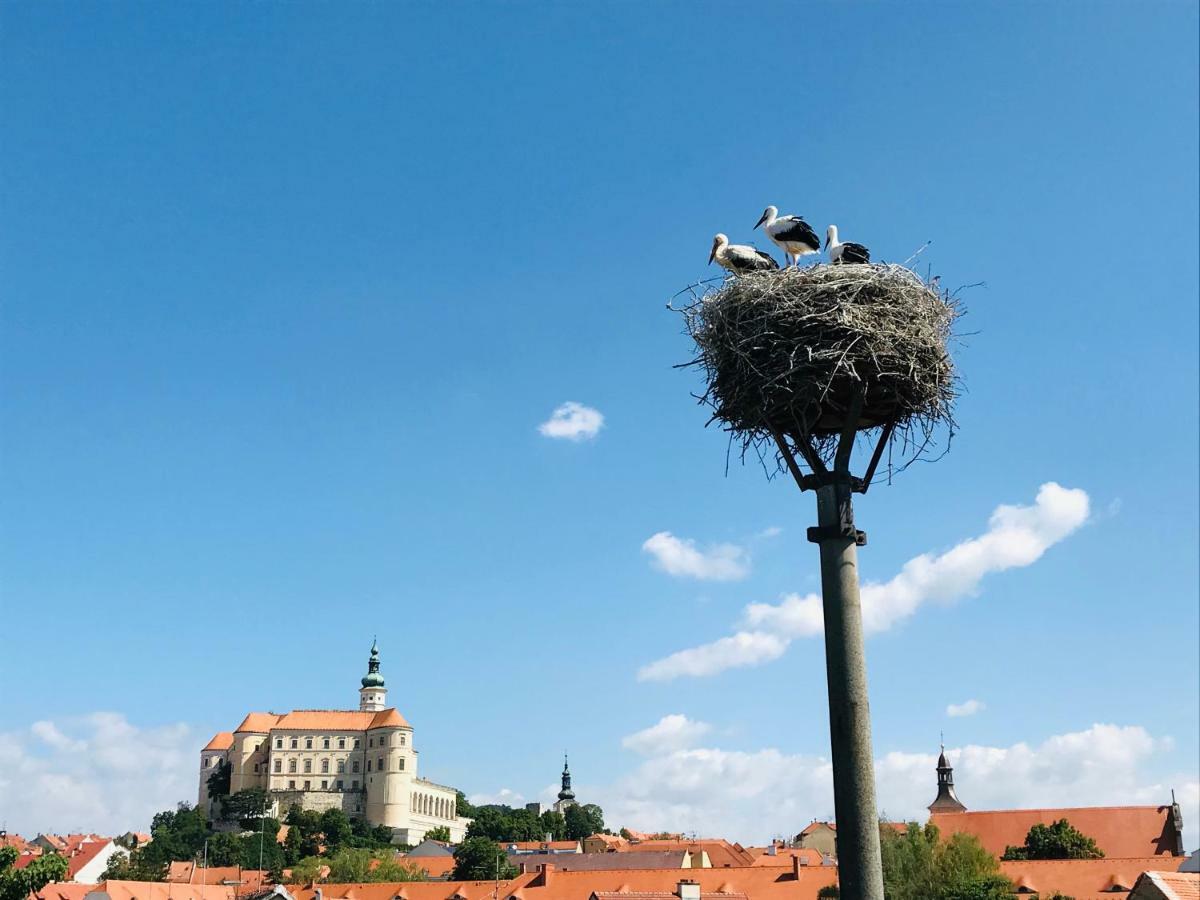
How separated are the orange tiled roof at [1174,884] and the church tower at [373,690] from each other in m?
135

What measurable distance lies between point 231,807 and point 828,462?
5083 inches

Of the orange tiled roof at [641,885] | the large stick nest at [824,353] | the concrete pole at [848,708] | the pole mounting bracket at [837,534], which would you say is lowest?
the orange tiled roof at [641,885]

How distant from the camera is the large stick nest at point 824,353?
10953mm

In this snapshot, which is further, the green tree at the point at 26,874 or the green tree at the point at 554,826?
the green tree at the point at 554,826

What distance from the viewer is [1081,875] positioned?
4772cm

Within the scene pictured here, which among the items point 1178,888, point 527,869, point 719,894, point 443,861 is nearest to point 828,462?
point 1178,888

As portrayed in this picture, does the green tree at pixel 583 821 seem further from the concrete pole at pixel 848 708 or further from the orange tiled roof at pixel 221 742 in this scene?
the concrete pole at pixel 848 708

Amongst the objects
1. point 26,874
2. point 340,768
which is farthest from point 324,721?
point 26,874

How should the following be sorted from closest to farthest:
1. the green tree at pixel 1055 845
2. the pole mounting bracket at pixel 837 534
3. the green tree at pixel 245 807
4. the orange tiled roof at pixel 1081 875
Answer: the pole mounting bracket at pixel 837 534
the orange tiled roof at pixel 1081 875
the green tree at pixel 1055 845
the green tree at pixel 245 807

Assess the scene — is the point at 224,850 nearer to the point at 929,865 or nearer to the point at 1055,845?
the point at 1055,845

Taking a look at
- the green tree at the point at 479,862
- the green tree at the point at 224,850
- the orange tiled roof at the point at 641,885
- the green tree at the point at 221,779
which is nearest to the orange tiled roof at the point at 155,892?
the orange tiled roof at the point at 641,885

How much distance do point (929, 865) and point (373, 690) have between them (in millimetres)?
114925

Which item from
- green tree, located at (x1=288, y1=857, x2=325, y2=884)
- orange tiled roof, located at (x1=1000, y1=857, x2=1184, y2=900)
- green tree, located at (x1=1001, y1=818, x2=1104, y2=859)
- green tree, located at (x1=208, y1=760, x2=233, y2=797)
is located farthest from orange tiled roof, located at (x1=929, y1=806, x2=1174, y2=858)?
green tree, located at (x1=208, y1=760, x2=233, y2=797)

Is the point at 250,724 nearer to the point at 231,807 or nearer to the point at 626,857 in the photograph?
the point at 231,807
